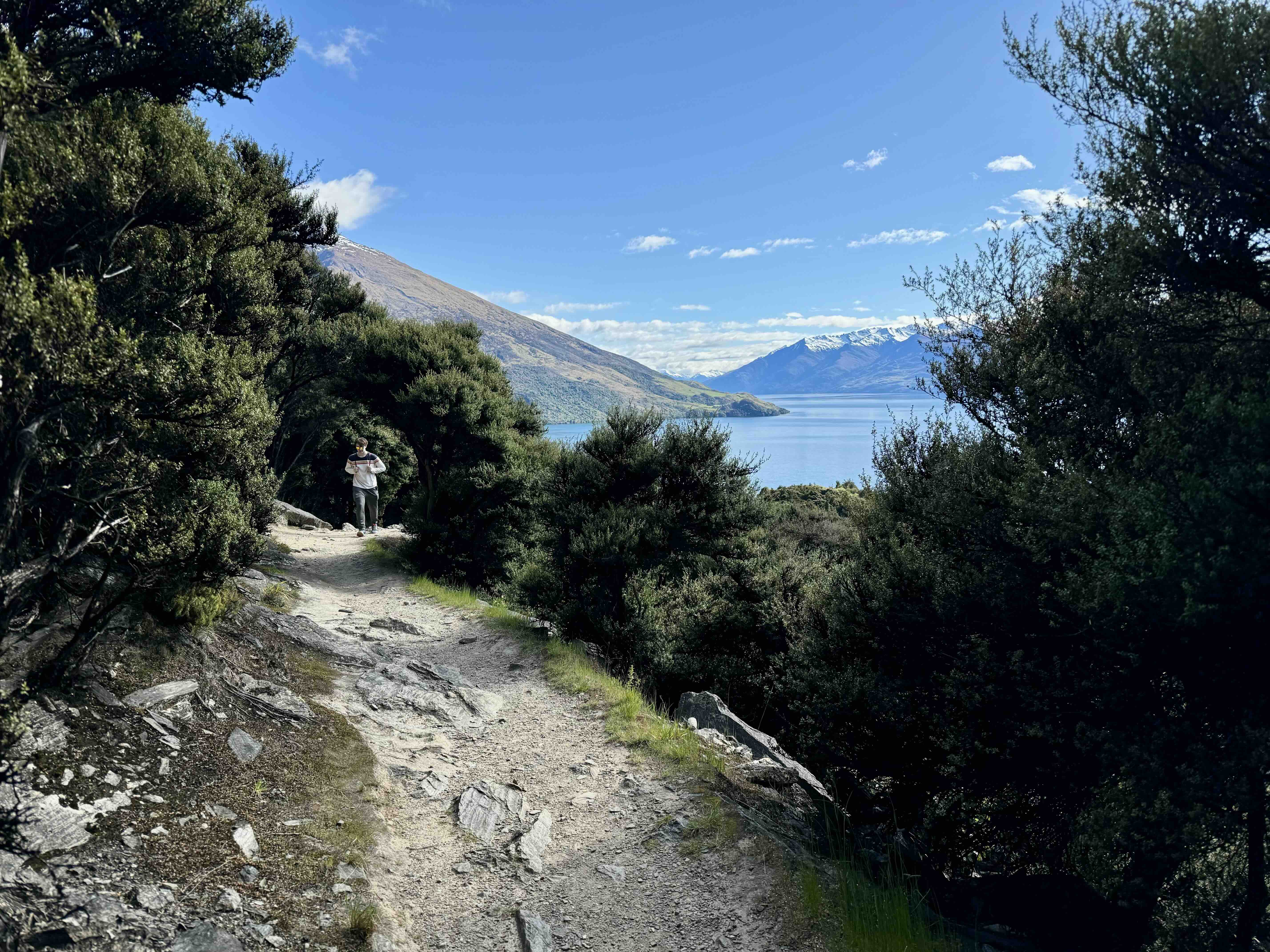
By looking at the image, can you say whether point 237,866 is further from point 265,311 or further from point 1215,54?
point 265,311

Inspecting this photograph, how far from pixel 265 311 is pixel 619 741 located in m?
17.1

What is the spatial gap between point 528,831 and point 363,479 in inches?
677

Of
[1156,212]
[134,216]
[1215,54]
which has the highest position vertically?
[1215,54]

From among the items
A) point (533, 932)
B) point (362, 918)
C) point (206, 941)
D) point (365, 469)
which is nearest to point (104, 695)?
Result: point (206, 941)

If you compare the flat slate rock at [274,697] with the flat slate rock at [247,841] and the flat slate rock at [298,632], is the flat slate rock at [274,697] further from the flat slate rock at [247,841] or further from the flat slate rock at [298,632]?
the flat slate rock at [247,841]

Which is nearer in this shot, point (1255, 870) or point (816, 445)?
point (1255, 870)

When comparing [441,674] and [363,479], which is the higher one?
[363,479]

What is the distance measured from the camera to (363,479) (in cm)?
2164

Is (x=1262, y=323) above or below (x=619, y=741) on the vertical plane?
above

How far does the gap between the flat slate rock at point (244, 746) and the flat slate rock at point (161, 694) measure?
0.67 m

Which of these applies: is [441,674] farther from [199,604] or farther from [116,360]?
[116,360]

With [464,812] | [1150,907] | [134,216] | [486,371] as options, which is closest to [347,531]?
[486,371]

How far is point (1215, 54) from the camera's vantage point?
5.77 metres

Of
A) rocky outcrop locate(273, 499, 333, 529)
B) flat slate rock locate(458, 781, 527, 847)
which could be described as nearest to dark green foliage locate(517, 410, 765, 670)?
flat slate rock locate(458, 781, 527, 847)
